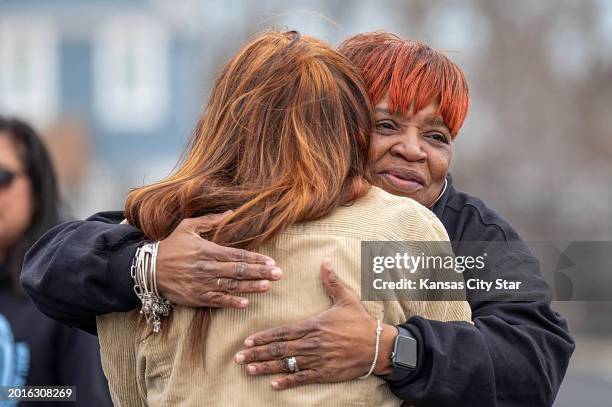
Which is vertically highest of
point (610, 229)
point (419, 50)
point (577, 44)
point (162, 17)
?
point (162, 17)

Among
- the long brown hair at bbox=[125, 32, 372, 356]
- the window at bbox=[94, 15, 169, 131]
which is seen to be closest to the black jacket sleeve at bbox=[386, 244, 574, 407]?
the long brown hair at bbox=[125, 32, 372, 356]

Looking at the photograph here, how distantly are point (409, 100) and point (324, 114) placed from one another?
596 millimetres

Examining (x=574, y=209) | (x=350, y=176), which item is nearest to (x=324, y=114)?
(x=350, y=176)

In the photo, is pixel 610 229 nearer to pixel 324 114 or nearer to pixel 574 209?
pixel 574 209

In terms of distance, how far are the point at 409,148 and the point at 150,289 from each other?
3.23 feet

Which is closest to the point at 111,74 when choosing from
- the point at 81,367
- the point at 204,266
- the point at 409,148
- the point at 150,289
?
the point at 81,367

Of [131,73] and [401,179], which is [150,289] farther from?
[131,73]

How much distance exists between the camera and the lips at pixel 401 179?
358cm

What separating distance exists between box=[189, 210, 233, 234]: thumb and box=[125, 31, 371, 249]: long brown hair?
0.02m

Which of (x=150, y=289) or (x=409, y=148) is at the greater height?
(x=409, y=148)

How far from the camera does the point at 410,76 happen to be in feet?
11.6

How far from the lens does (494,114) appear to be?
84.2ft

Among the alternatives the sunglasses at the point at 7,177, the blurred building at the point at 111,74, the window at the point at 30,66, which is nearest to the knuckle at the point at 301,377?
the sunglasses at the point at 7,177

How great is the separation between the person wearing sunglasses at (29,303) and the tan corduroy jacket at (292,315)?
1.74 metres
